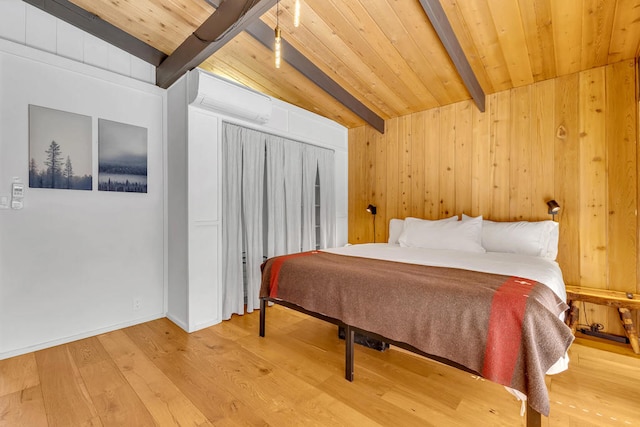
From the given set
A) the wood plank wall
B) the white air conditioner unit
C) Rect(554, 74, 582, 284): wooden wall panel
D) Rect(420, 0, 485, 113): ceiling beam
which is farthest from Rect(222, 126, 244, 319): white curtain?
Rect(554, 74, 582, 284): wooden wall panel

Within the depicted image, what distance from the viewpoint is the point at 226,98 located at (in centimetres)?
270

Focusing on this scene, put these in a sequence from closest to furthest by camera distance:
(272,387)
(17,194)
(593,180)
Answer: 1. (272,387)
2. (17,194)
3. (593,180)

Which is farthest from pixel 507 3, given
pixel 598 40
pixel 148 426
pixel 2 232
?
pixel 2 232

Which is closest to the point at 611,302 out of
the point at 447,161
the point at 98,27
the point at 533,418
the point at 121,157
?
the point at 533,418

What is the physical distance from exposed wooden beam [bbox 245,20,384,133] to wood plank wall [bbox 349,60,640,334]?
16.7 inches

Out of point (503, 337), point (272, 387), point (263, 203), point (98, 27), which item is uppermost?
point (98, 27)

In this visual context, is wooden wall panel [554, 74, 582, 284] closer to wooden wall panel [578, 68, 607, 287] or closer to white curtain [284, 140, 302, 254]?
wooden wall panel [578, 68, 607, 287]

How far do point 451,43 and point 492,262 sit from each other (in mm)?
1788

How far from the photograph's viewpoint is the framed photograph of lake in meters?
2.54

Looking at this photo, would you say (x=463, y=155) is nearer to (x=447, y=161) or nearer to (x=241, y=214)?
(x=447, y=161)

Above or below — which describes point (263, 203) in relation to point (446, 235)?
above

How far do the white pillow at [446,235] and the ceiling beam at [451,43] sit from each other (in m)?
1.36

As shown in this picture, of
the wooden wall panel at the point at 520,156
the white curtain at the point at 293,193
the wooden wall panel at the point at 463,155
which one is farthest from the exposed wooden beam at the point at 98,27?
the wooden wall panel at the point at 520,156

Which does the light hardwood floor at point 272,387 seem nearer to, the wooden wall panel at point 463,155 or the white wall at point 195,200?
the white wall at point 195,200
